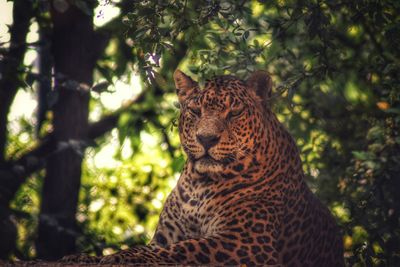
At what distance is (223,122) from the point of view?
24.5 feet

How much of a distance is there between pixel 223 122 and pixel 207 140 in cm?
32

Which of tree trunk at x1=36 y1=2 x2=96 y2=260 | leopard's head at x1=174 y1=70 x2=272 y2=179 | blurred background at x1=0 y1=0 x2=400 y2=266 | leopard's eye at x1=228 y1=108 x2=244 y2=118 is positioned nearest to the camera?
leopard's head at x1=174 y1=70 x2=272 y2=179

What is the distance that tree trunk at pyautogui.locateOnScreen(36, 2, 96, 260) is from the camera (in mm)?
11609

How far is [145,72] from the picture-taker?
8.09 m

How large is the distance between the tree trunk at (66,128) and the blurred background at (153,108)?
0.06 ft

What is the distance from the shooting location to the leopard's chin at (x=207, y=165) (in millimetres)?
7320

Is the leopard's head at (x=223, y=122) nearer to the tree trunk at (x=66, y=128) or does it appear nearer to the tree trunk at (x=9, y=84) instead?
the tree trunk at (x=9, y=84)

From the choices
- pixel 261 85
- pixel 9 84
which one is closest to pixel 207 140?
pixel 261 85

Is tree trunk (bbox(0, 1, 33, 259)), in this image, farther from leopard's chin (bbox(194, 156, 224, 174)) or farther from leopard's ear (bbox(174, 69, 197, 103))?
leopard's chin (bbox(194, 156, 224, 174))

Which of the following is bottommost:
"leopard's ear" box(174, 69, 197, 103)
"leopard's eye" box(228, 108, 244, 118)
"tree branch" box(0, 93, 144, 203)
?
"tree branch" box(0, 93, 144, 203)

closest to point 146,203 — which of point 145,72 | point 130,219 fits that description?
point 130,219

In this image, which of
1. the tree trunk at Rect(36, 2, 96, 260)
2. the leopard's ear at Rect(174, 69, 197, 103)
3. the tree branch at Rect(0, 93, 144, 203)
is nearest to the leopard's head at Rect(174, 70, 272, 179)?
the leopard's ear at Rect(174, 69, 197, 103)

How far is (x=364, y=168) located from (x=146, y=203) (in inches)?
142

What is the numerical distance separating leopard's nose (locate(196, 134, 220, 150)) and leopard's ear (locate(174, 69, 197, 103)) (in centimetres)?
73
